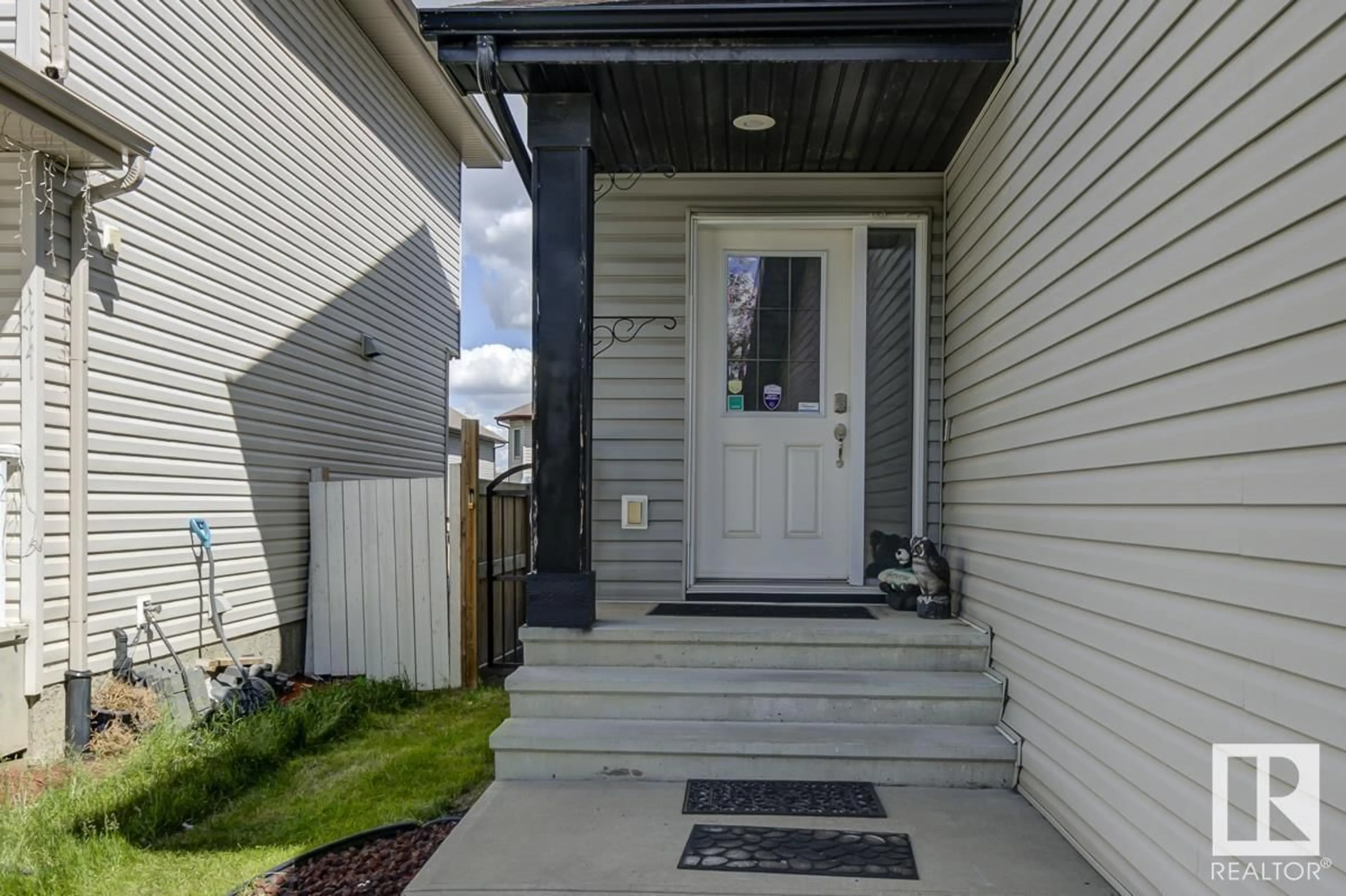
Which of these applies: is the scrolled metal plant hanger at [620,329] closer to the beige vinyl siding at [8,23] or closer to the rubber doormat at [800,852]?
the rubber doormat at [800,852]

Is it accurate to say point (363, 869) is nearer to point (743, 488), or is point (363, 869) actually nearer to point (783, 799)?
point (783, 799)

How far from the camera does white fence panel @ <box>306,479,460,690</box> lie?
5418mm

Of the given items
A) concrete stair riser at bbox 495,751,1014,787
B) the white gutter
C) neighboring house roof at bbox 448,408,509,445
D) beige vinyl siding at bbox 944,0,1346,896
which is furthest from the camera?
neighboring house roof at bbox 448,408,509,445

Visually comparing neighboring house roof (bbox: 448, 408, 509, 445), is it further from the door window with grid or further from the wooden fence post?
the door window with grid

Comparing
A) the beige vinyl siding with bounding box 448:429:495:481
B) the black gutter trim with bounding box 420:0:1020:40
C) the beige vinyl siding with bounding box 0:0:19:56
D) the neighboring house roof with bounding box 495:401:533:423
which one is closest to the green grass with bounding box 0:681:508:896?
the black gutter trim with bounding box 420:0:1020:40

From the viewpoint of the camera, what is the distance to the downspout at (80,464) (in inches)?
157

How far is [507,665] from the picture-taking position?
5688 millimetres

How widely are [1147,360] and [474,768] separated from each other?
2.97 metres

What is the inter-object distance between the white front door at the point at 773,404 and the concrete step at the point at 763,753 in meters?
1.44

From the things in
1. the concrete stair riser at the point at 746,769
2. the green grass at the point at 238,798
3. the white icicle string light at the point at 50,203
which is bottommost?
the green grass at the point at 238,798

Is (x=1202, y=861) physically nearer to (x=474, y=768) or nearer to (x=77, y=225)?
Answer: (x=474, y=768)

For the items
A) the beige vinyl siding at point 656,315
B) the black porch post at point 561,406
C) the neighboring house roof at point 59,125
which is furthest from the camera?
the beige vinyl siding at point 656,315

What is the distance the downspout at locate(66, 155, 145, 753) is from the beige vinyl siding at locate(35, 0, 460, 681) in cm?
6

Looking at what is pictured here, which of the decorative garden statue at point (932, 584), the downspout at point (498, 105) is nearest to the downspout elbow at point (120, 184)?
the downspout at point (498, 105)
